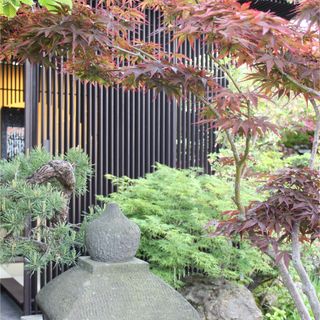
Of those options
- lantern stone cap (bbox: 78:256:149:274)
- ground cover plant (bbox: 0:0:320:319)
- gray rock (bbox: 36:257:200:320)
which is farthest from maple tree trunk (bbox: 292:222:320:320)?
lantern stone cap (bbox: 78:256:149:274)

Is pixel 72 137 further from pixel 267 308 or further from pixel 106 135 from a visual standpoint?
pixel 267 308

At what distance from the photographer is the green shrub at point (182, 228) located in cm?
405

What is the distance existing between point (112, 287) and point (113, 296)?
5cm

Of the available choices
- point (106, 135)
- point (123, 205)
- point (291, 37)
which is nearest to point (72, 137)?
point (106, 135)

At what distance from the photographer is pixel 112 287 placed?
228 cm

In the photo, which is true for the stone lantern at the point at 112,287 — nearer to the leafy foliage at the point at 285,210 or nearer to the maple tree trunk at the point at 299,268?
the leafy foliage at the point at 285,210

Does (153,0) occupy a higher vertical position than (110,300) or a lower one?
higher

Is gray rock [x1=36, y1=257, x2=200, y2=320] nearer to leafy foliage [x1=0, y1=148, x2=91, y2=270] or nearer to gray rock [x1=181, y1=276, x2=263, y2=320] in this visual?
leafy foliage [x1=0, y1=148, x2=91, y2=270]

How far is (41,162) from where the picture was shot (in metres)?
2.92

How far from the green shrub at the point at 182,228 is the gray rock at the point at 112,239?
5.19 ft

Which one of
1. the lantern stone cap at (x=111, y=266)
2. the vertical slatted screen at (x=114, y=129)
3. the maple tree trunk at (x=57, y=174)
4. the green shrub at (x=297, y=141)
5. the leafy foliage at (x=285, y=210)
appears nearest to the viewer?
the lantern stone cap at (x=111, y=266)

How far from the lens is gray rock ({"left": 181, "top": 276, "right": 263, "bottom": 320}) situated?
4.03 m

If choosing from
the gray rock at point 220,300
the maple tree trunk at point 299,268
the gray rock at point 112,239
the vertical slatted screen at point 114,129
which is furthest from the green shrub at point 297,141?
the gray rock at point 112,239

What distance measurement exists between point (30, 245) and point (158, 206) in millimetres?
1843
